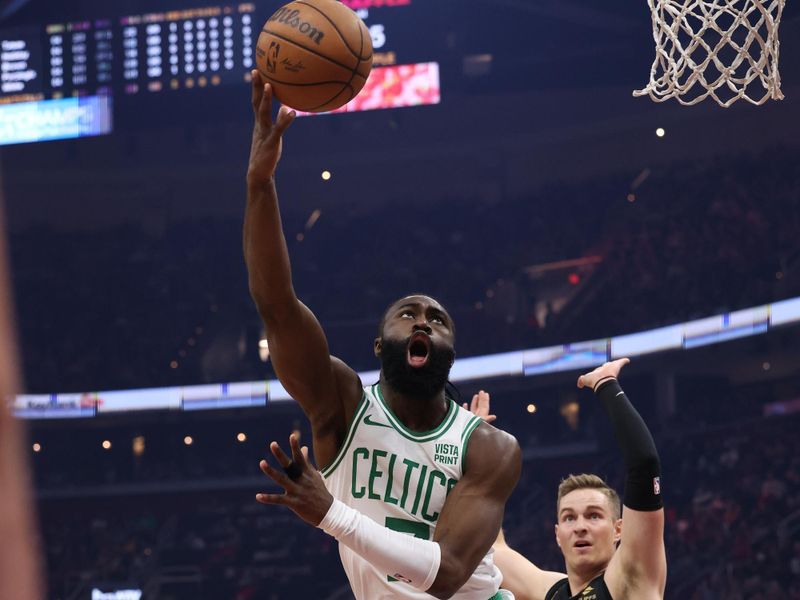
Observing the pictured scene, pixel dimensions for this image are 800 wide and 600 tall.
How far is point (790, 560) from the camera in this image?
14078mm

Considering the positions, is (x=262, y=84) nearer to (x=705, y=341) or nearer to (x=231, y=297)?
(x=705, y=341)

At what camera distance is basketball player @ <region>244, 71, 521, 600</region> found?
3.21 m

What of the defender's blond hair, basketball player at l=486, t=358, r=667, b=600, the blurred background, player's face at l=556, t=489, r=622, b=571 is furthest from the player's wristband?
the blurred background

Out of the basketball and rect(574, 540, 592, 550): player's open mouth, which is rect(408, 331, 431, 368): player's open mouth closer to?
the basketball

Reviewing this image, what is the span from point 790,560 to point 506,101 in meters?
8.99

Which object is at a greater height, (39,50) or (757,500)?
(39,50)

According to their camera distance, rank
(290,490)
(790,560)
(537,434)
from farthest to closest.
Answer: (537,434) < (790,560) < (290,490)

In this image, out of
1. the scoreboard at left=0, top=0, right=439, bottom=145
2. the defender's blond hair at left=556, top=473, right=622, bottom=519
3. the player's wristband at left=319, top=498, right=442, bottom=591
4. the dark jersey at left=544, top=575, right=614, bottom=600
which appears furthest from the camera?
the scoreboard at left=0, top=0, right=439, bottom=145

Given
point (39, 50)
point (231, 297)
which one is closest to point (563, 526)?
point (39, 50)

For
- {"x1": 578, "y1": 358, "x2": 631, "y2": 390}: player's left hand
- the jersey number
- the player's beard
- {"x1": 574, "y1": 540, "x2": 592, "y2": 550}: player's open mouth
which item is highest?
the player's beard

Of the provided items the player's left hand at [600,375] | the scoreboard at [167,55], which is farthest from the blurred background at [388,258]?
the player's left hand at [600,375]

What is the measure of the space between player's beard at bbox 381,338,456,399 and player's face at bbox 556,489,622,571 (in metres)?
0.94

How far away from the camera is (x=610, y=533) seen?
13.2 ft

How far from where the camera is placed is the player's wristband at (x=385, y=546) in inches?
113
